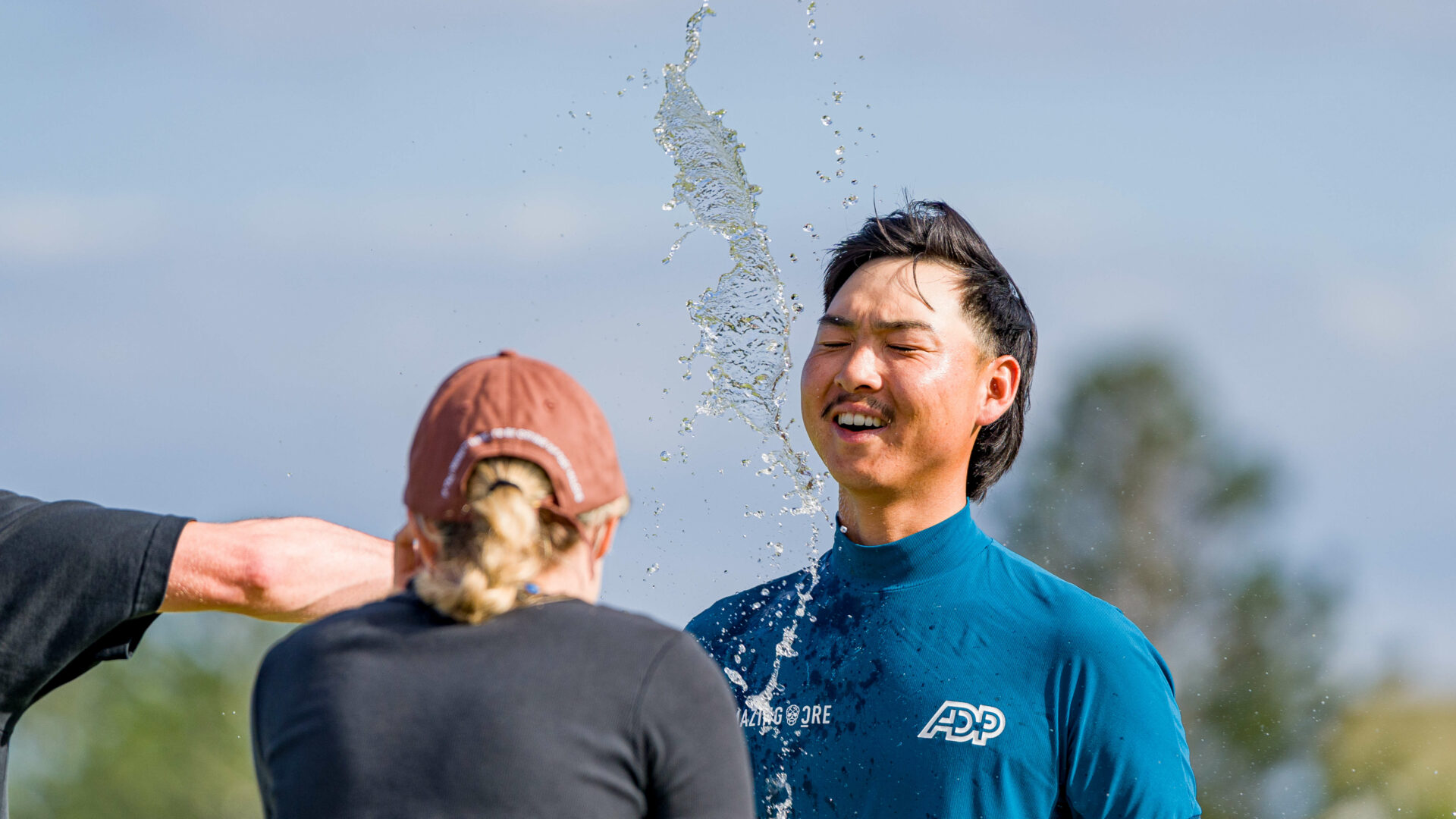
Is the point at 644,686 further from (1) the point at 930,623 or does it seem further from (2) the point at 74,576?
(1) the point at 930,623

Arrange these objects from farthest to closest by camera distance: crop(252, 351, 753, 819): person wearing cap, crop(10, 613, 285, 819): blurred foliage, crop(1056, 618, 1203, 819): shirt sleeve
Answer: crop(10, 613, 285, 819): blurred foliage
crop(1056, 618, 1203, 819): shirt sleeve
crop(252, 351, 753, 819): person wearing cap

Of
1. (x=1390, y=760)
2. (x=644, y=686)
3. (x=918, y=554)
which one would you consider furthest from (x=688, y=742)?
(x=1390, y=760)

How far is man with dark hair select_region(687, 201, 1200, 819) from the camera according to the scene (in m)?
3.67

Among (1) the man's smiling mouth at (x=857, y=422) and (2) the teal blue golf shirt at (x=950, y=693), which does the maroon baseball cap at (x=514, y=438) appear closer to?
(2) the teal blue golf shirt at (x=950, y=693)

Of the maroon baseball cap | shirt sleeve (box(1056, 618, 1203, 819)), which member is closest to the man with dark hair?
shirt sleeve (box(1056, 618, 1203, 819))

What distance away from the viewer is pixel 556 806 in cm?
215

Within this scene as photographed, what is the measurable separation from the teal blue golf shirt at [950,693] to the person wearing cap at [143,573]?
1.38 meters

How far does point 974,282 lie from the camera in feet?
14.5

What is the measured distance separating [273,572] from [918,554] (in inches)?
72.1

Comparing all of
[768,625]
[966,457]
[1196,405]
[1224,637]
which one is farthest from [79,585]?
[1196,405]

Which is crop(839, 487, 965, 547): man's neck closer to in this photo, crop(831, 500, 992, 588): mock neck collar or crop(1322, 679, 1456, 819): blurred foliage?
crop(831, 500, 992, 588): mock neck collar

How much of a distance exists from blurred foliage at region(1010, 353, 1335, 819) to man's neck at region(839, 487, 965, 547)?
28.1 metres

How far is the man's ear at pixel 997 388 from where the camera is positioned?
14.4 feet

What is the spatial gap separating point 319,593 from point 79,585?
516 millimetres
